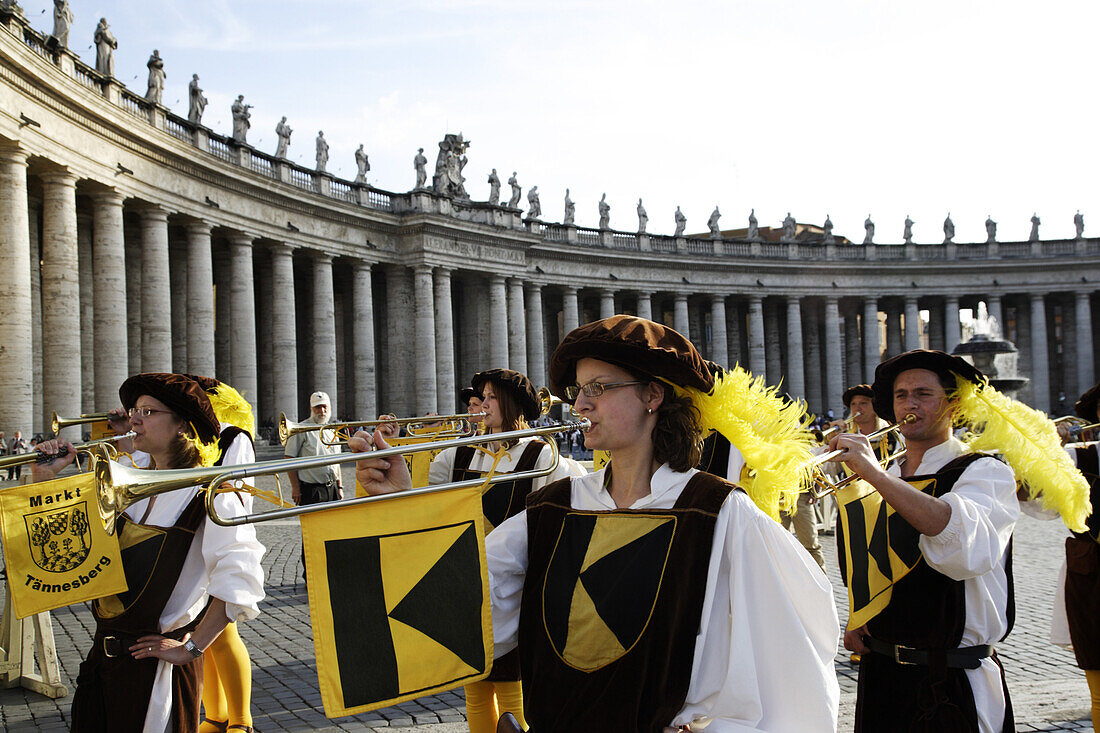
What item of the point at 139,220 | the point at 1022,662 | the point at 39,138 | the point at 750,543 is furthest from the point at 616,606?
the point at 139,220

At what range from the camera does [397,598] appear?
278 cm

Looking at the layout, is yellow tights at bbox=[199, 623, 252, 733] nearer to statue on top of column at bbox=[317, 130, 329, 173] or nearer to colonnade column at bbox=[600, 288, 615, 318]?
statue on top of column at bbox=[317, 130, 329, 173]

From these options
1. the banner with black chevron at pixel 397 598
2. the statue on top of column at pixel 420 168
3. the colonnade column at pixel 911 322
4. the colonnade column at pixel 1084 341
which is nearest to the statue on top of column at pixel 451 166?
the statue on top of column at pixel 420 168

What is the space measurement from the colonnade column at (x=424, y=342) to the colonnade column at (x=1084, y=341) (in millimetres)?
41183

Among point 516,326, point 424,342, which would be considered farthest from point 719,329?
point 424,342

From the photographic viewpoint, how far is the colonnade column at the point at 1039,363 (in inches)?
2012

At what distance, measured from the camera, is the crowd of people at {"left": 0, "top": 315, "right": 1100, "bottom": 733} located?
263 centimetres

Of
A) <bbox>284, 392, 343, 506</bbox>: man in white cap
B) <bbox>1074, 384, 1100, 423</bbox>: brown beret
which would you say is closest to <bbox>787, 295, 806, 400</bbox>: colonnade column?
<bbox>284, 392, 343, 506</bbox>: man in white cap

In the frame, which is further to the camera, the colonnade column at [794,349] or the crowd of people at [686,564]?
the colonnade column at [794,349]

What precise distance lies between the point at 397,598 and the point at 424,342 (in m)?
→ 33.6

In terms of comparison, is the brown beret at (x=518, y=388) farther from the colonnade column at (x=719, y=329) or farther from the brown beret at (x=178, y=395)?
the colonnade column at (x=719, y=329)

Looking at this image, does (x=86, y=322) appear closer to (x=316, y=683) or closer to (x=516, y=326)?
(x=516, y=326)

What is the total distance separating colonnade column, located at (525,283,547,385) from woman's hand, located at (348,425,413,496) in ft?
128

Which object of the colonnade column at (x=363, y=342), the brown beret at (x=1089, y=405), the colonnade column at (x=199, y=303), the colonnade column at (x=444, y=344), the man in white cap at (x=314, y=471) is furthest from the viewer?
the colonnade column at (x=444, y=344)
